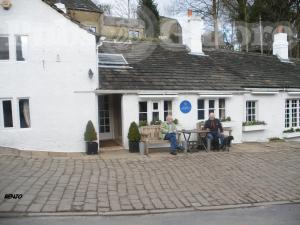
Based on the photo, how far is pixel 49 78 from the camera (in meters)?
12.9

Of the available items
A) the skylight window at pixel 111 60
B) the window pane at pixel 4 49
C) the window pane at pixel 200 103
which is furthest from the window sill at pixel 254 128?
the window pane at pixel 4 49

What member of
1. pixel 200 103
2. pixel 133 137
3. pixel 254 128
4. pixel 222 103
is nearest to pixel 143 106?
pixel 133 137

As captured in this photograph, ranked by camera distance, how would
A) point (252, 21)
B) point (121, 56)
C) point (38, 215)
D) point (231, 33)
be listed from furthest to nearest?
1. point (231, 33)
2. point (252, 21)
3. point (121, 56)
4. point (38, 215)

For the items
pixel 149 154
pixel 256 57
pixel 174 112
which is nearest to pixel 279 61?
pixel 256 57

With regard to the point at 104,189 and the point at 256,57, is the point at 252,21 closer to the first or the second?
the point at 256,57

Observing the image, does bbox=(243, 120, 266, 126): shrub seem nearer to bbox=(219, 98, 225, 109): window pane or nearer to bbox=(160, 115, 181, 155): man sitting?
bbox=(219, 98, 225, 109): window pane

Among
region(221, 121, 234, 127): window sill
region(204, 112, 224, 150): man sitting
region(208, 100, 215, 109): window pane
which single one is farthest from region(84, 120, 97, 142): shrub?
region(221, 121, 234, 127): window sill

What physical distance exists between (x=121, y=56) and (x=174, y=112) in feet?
14.0

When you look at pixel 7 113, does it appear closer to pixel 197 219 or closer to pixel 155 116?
pixel 155 116

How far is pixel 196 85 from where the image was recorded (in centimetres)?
1562

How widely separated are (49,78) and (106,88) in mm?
2280

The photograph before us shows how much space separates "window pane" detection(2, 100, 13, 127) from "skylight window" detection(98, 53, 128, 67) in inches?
177

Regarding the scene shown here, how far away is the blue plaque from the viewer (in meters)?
15.1

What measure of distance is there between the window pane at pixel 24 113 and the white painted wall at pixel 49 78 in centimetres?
21
